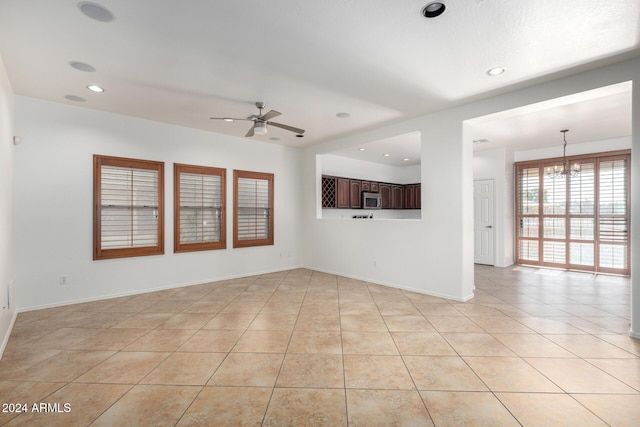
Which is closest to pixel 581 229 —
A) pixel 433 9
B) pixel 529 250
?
pixel 529 250

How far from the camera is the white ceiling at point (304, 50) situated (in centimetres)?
222

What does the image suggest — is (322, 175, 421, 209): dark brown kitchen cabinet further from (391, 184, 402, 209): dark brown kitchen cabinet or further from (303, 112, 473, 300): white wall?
(303, 112, 473, 300): white wall

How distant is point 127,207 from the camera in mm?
4641

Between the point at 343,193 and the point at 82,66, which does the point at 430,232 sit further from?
the point at 82,66

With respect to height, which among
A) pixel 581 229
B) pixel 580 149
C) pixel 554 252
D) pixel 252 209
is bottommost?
pixel 554 252

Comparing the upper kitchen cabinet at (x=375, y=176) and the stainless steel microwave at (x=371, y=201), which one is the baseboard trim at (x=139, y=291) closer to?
the upper kitchen cabinet at (x=375, y=176)

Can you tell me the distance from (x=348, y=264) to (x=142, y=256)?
364 cm

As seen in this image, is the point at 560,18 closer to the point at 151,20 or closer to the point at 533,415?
the point at 533,415

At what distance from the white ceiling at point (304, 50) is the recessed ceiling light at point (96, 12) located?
0.17 feet

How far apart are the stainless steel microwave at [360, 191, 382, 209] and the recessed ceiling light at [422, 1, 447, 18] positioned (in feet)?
18.9

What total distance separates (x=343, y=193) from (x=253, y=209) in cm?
241

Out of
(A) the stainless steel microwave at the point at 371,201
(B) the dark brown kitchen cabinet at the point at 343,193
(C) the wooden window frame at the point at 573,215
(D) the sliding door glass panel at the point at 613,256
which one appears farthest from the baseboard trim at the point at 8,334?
(D) the sliding door glass panel at the point at 613,256

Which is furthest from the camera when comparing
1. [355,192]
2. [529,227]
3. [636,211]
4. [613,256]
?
[355,192]

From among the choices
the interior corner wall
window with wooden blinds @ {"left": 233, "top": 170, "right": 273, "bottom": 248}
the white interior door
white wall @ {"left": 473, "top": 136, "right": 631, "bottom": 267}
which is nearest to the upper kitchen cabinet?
window with wooden blinds @ {"left": 233, "top": 170, "right": 273, "bottom": 248}
